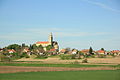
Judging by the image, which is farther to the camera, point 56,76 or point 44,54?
point 44,54

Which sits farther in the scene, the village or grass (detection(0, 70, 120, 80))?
the village

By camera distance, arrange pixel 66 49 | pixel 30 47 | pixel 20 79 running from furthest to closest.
→ pixel 30 47 → pixel 66 49 → pixel 20 79

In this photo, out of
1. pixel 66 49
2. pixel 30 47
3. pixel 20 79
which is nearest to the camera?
pixel 20 79

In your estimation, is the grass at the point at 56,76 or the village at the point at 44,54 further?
the village at the point at 44,54

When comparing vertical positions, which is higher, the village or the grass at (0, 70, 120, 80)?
the village

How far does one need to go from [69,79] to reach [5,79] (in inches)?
319

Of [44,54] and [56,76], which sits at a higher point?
[44,54]

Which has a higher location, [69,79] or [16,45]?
[16,45]

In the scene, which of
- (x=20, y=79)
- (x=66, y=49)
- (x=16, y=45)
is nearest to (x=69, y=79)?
(x=20, y=79)

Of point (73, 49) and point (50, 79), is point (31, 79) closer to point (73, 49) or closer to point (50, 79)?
point (50, 79)

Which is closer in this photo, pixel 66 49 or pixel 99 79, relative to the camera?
pixel 99 79

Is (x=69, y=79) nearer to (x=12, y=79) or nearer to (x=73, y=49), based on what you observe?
(x=12, y=79)

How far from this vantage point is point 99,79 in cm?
3195

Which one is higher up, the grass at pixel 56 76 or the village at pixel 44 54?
the village at pixel 44 54
